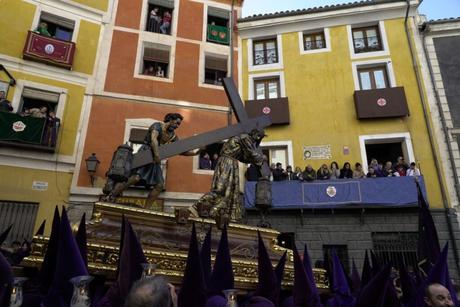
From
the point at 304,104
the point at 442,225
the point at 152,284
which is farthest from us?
the point at 304,104

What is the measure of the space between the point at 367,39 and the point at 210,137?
11108 millimetres

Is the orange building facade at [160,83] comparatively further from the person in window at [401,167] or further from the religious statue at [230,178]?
the person in window at [401,167]

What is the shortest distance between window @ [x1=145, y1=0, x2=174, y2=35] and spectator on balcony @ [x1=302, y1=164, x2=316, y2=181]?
7.66 meters

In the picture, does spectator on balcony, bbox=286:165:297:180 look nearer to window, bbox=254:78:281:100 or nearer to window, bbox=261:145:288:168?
window, bbox=261:145:288:168

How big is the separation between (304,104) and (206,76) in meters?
4.08

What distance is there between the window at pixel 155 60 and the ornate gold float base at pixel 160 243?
31.8 feet

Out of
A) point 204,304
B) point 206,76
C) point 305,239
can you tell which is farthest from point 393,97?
point 204,304

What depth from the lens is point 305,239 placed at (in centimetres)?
1087

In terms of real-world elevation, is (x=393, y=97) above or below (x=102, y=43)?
below

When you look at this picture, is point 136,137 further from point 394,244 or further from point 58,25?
point 394,244

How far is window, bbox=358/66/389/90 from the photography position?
1288 centimetres

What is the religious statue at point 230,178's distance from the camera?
4.44 m

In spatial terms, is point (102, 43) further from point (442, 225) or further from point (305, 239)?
point (442, 225)

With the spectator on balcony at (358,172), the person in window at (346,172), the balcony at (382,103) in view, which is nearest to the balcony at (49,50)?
the person in window at (346,172)
